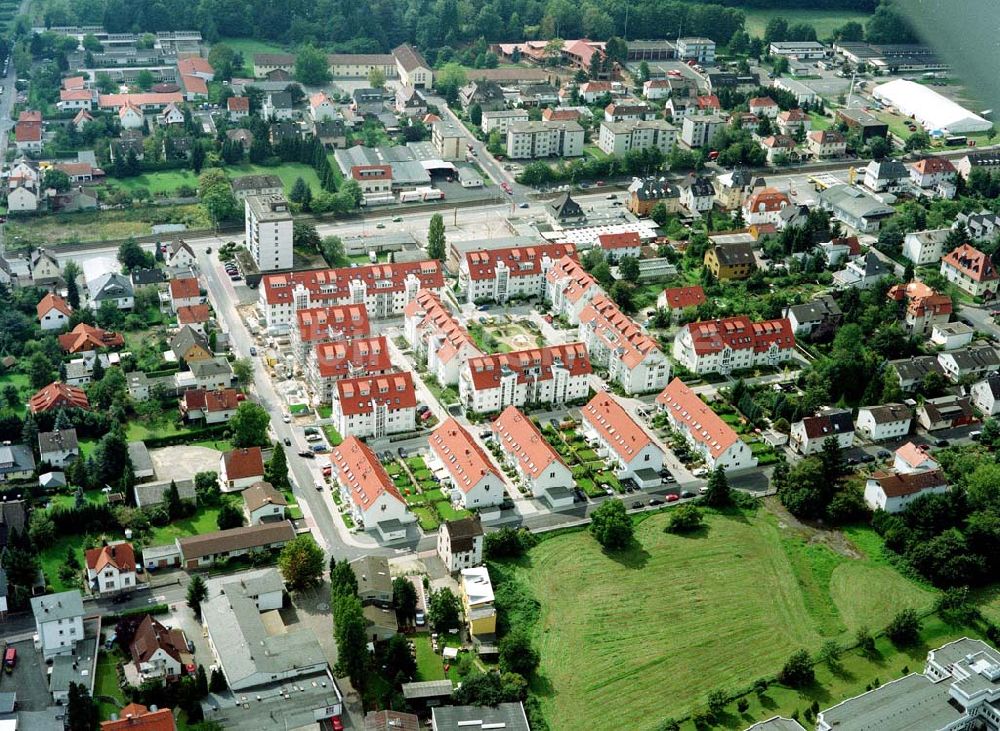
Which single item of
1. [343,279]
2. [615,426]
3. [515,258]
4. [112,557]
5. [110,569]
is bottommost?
[110,569]

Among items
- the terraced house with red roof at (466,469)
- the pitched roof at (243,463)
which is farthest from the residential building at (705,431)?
the pitched roof at (243,463)

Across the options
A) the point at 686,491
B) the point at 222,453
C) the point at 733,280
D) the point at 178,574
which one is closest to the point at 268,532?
the point at 178,574

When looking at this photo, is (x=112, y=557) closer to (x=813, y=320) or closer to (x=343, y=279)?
(x=343, y=279)

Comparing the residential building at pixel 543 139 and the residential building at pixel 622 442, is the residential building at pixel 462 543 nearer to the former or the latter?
the residential building at pixel 622 442

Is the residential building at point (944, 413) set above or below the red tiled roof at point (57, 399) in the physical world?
below

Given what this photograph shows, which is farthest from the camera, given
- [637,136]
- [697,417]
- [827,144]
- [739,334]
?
[827,144]

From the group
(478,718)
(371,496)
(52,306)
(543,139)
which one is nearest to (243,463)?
(371,496)

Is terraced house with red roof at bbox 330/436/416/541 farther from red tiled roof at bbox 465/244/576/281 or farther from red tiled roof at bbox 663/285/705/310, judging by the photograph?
red tiled roof at bbox 663/285/705/310
